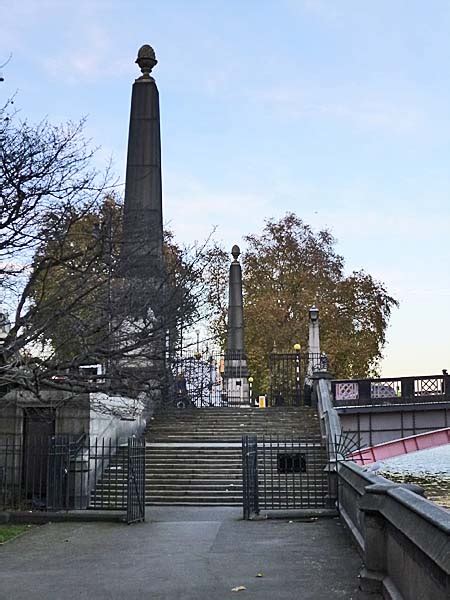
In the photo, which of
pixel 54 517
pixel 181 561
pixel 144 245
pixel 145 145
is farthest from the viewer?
pixel 145 145

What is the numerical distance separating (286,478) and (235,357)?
2246cm

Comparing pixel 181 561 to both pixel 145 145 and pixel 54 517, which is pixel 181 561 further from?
pixel 145 145

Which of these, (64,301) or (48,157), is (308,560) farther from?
(48,157)

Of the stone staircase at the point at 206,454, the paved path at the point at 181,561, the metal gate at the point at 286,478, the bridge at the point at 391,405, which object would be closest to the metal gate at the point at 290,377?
the bridge at the point at 391,405

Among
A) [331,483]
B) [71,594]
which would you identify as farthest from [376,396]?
[71,594]

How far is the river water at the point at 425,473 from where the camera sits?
35125mm

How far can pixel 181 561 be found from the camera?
10.5 metres

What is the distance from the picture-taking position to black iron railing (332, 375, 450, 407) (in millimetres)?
32531

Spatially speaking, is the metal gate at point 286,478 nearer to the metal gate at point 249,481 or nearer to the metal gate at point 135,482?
the metal gate at point 249,481

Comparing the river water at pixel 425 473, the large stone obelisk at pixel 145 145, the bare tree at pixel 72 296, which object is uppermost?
the large stone obelisk at pixel 145 145

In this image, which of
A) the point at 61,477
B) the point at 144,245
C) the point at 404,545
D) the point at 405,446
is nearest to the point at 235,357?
the point at 405,446

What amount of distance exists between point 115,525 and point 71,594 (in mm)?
6041

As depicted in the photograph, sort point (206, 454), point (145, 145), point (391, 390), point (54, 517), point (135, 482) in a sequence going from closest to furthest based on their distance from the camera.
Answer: point (135, 482) → point (54, 517) → point (206, 454) → point (145, 145) → point (391, 390)

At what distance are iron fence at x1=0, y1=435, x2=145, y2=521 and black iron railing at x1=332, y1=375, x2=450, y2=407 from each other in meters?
14.6
